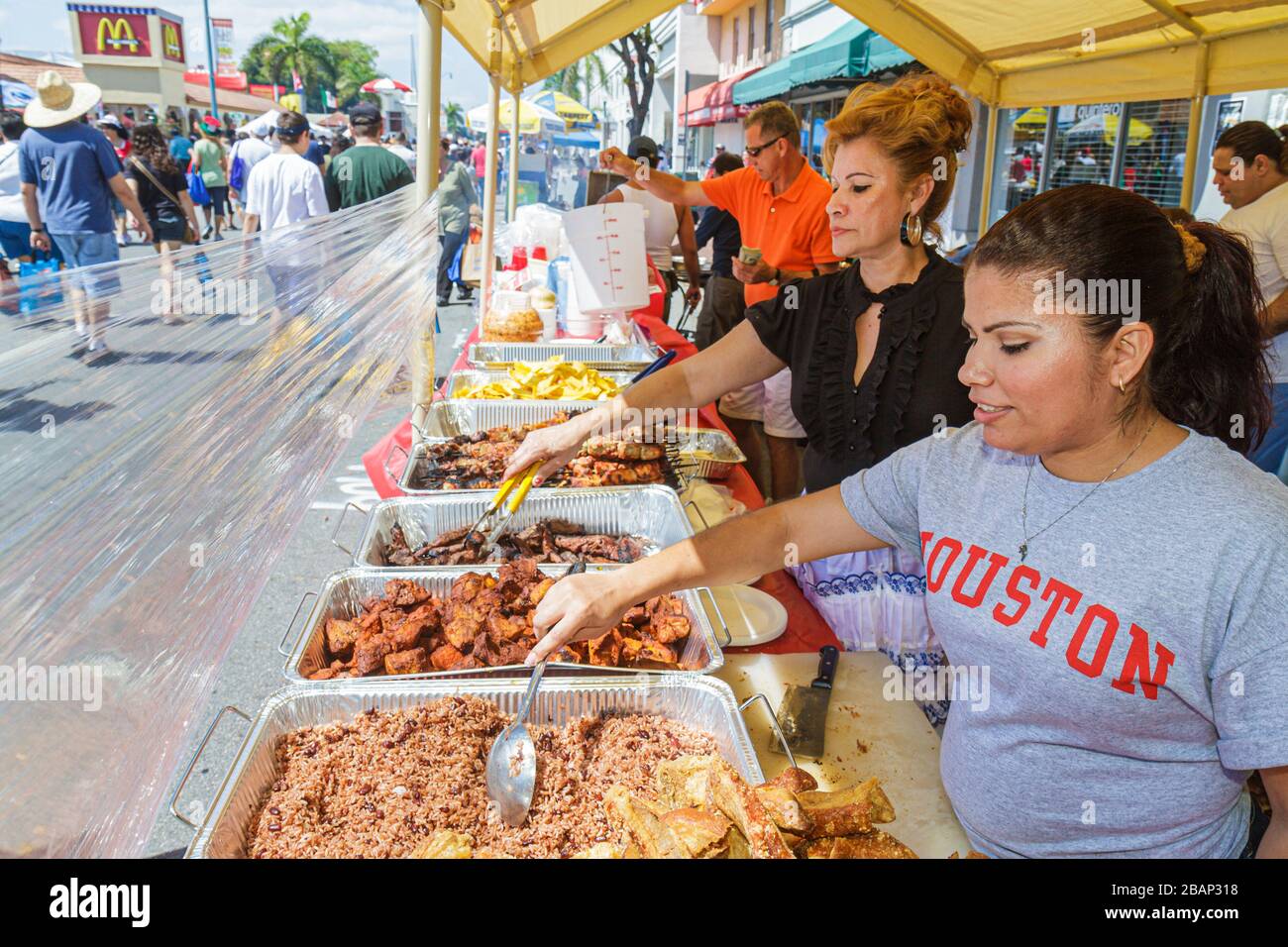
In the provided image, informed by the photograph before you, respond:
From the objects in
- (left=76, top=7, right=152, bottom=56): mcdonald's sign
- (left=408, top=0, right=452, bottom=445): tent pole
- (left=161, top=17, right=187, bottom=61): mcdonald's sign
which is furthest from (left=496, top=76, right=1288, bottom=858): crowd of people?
(left=161, top=17, right=187, bottom=61): mcdonald's sign

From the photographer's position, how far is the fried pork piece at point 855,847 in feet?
3.92

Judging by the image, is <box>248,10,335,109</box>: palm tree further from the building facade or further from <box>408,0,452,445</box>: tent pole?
<box>408,0,452,445</box>: tent pole

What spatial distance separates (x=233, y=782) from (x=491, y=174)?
4115 mm

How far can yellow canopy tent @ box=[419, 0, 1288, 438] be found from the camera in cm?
372

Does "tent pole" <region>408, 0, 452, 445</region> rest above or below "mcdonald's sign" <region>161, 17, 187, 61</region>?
below

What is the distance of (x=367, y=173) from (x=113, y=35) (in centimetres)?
3457

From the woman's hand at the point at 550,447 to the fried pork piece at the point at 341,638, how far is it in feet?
1.98

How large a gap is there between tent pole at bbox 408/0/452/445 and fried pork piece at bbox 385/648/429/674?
1428 mm

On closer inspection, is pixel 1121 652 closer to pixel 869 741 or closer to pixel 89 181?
pixel 869 741

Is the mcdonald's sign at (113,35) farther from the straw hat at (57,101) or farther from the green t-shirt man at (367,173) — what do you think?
the straw hat at (57,101)

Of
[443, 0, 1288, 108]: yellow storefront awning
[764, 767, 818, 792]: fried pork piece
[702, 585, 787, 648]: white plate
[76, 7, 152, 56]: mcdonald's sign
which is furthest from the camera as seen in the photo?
[76, 7, 152, 56]: mcdonald's sign

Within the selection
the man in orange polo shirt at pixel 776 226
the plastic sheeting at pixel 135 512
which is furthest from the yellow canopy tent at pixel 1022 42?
the plastic sheeting at pixel 135 512

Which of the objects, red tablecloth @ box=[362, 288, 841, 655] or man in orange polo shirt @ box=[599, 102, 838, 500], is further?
man in orange polo shirt @ box=[599, 102, 838, 500]

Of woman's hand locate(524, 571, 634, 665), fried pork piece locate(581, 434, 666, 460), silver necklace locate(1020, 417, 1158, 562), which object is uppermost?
silver necklace locate(1020, 417, 1158, 562)
